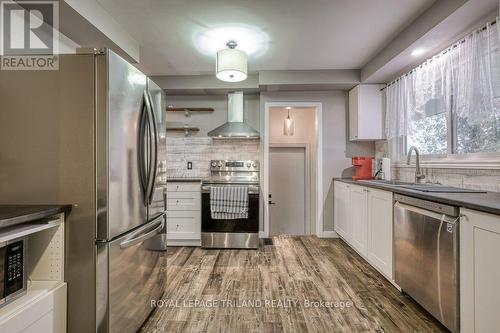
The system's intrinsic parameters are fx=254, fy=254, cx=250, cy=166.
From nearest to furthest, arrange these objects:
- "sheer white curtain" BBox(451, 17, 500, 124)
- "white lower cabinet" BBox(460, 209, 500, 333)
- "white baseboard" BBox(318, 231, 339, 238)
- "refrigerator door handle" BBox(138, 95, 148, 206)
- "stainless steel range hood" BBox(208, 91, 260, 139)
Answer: "white lower cabinet" BBox(460, 209, 500, 333), "refrigerator door handle" BBox(138, 95, 148, 206), "sheer white curtain" BBox(451, 17, 500, 124), "stainless steel range hood" BBox(208, 91, 260, 139), "white baseboard" BBox(318, 231, 339, 238)

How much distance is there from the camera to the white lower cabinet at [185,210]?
11.7 feet

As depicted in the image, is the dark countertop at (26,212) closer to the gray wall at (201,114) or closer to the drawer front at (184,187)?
the drawer front at (184,187)

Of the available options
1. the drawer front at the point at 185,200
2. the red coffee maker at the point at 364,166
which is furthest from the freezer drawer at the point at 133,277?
the red coffee maker at the point at 364,166

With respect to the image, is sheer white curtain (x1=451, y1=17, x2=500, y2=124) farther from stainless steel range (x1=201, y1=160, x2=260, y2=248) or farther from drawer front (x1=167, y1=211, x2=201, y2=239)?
drawer front (x1=167, y1=211, x2=201, y2=239)

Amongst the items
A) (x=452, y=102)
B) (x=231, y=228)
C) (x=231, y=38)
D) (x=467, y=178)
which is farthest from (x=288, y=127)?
(x=467, y=178)

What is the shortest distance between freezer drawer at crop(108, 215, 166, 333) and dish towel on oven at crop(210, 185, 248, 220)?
1.40m

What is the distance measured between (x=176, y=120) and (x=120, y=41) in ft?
5.88

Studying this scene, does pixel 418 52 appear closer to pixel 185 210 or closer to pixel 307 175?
pixel 307 175

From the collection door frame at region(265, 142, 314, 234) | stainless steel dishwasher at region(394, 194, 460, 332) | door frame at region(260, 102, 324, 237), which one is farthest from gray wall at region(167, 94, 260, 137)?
stainless steel dishwasher at region(394, 194, 460, 332)

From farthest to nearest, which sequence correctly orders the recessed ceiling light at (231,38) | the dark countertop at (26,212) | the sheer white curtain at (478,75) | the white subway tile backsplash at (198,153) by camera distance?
the white subway tile backsplash at (198,153), the recessed ceiling light at (231,38), the sheer white curtain at (478,75), the dark countertop at (26,212)

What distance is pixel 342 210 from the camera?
11.8 feet

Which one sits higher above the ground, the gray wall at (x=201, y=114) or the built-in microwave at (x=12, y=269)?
the gray wall at (x=201, y=114)

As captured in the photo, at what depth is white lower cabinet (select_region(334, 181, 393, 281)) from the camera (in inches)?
93.3

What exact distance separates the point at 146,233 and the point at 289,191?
360cm
